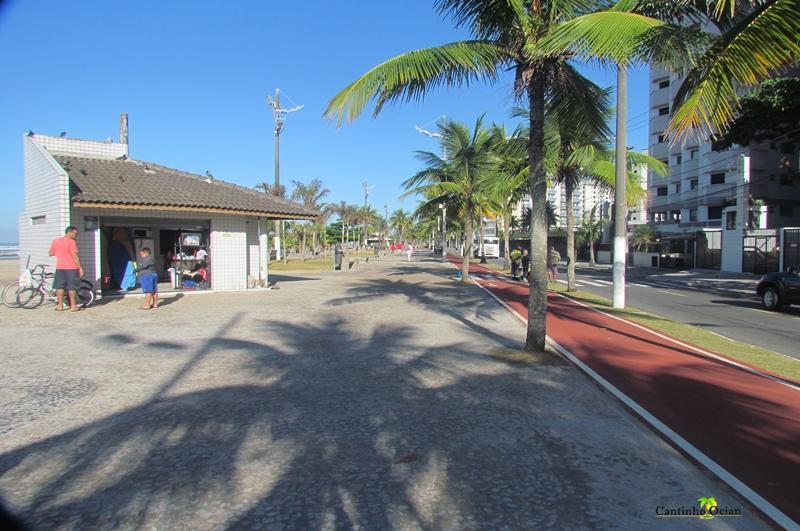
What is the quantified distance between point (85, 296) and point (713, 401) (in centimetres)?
1296

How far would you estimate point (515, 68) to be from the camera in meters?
7.92

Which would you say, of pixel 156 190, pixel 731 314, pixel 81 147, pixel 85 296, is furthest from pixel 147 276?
pixel 731 314

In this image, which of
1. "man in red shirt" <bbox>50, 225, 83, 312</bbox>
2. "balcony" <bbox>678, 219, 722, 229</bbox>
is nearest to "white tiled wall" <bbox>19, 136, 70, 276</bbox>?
"man in red shirt" <bbox>50, 225, 83, 312</bbox>

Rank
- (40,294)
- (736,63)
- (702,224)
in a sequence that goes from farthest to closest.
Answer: (702,224) → (40,294) → (736,63)

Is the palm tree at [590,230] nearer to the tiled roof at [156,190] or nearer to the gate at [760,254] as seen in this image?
the gate at [760,254]

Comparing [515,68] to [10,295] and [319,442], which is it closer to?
[319,442]

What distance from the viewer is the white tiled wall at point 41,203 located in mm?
13211

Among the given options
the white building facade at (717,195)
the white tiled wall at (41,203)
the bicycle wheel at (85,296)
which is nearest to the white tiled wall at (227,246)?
the white tiled wall at (41,203)

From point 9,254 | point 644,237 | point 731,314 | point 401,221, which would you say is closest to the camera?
point 731,314

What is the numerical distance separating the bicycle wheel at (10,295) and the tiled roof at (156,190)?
Answer: 2.53m

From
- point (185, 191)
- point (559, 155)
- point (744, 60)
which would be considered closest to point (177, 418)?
point (744, 60)

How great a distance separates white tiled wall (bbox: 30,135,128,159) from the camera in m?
15.8

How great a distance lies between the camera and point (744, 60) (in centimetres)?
564

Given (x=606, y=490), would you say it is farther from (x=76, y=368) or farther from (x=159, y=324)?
(x=159, y=324)
